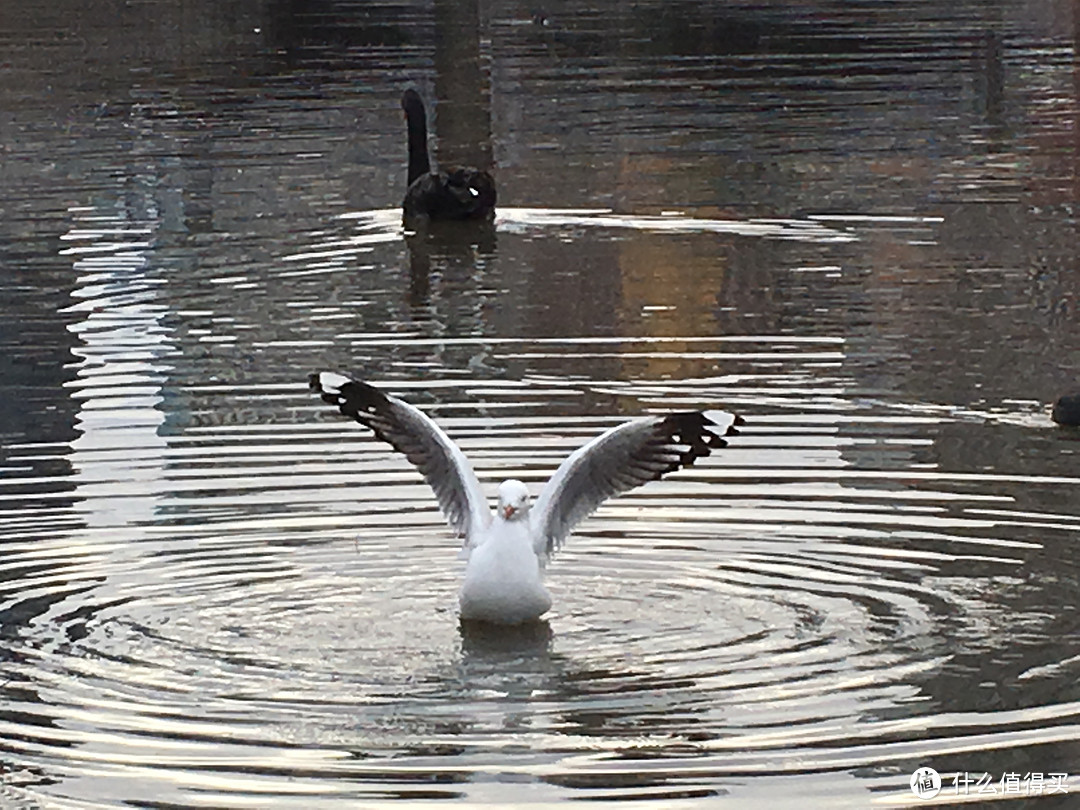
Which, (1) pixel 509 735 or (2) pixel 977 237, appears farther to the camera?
(2) pixel 977 237

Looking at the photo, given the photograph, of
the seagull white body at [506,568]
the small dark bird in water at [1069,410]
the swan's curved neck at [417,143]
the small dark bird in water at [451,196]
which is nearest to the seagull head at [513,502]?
the seagull white body at [506,568]

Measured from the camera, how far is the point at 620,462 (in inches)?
424

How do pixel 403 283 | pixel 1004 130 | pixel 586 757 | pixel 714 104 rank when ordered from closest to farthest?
1. pixel 586 757
2. pixel 403 283
3. pixel 1004 130
4. pixel 714 104

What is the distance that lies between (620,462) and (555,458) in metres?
2.33

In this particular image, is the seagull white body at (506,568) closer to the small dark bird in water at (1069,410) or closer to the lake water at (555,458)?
the lake water at (555,458)

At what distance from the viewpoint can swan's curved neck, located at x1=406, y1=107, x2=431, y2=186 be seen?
24.3 m

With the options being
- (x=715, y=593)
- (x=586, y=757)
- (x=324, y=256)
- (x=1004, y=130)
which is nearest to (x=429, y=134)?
(x=1004, y=130)

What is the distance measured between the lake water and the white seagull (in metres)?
0.24

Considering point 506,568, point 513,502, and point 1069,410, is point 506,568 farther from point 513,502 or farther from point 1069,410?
point 1069,410

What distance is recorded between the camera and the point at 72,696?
9500 millimetres

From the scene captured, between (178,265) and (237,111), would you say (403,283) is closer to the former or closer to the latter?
(178,265)

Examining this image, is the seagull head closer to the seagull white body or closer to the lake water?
the seagull white body

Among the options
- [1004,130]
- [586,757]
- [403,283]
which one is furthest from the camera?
[1004,130]

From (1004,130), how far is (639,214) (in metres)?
7.11
